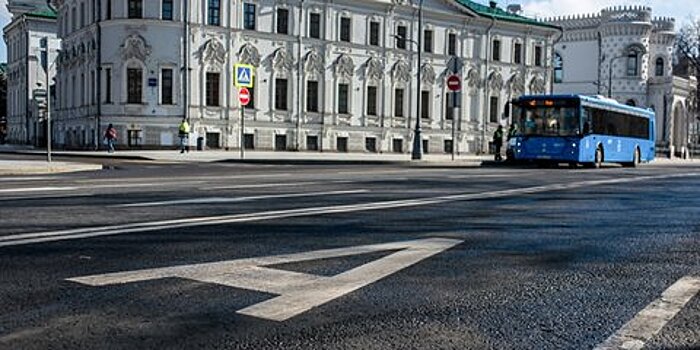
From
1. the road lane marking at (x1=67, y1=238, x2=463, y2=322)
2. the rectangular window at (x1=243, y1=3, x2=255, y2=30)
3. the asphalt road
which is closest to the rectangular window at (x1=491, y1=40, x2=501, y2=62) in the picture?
the rectangular window at (x1=243, y1=3, x2=255, y2=30)

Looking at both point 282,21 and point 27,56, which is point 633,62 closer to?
point 282,21

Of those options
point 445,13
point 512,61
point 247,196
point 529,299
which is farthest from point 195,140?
point 529,299

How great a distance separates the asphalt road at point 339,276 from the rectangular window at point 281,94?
38.1 meters

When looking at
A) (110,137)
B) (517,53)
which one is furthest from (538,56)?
(110,137)

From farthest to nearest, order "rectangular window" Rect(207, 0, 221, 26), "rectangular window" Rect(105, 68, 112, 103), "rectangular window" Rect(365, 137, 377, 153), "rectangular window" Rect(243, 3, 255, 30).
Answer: "rectangular window" Rect(365, 137, 377, 153)
"rectangular window" Rect(243, 3, 255, 30)
"rectangular window" Rect(207, 0, 221, 26)
"rectangular window" Rect(105, 68, 112, 103)

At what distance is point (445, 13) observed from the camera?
2188 inches

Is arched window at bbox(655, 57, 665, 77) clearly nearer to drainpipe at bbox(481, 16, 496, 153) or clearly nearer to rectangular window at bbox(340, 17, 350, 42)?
drainpipe at bbox(481, 16, 496, 153)

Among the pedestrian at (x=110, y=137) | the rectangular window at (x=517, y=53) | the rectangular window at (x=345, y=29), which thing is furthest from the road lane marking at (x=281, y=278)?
the rectangular window at (x=517, y=53)

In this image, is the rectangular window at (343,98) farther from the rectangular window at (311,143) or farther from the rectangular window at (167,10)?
the rectangular window at (167,10)

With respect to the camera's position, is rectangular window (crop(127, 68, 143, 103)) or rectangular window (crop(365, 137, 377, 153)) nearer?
rectangular window (crop(127, 68, 143, 103))

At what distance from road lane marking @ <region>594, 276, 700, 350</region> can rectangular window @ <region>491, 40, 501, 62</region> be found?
55339mm

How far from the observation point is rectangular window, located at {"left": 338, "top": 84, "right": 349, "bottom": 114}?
168 ft

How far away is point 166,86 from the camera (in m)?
44.6

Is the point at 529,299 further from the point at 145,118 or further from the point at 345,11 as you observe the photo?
the point at 345,11
